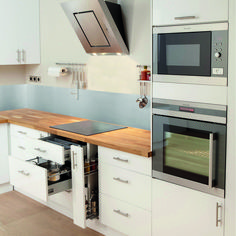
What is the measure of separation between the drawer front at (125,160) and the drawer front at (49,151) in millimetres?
317

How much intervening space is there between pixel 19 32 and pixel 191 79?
8.34 ft

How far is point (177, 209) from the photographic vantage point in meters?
2.45

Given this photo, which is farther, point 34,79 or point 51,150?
point 34,79

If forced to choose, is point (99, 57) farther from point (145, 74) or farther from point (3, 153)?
point (3, 153)

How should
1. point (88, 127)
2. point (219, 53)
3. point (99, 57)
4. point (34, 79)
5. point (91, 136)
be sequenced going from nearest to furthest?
point (219, 53)
point (91, 136)
point (88, 127)
point (99, 57)
point (34, 79)

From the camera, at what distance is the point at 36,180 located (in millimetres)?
2928

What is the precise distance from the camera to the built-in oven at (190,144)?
2.19 meters

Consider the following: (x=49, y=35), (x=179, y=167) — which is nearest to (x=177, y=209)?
(x=179, y=167)

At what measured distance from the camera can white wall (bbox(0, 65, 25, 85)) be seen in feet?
14.6

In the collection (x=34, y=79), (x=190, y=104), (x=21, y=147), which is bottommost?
(x=21, y=147)

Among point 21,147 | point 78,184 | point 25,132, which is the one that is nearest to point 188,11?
point 78,184

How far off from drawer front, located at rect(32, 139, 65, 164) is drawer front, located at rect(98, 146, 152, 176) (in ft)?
1.04

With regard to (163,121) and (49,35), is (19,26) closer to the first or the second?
(49,35)

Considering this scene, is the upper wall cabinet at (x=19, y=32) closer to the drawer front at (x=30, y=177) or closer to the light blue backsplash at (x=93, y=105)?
the light blue backsplash at (x=93, y=105)
